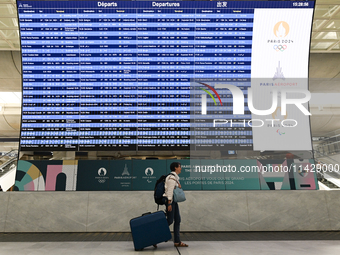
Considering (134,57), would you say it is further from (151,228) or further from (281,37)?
(151,228)

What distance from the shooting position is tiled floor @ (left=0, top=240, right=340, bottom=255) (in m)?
5.43

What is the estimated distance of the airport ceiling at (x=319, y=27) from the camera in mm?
10867

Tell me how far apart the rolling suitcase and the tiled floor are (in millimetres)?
227

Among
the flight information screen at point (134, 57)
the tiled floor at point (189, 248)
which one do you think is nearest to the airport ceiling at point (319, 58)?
the flight information screen at point (134, 57)

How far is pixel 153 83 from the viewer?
8828 millimetres

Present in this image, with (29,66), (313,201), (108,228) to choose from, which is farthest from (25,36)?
(313,201)

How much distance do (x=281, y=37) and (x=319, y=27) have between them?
179 inches

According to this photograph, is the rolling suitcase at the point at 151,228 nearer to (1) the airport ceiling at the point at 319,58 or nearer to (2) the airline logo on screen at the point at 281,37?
(2) the airline logo on screen at the point at 281,37

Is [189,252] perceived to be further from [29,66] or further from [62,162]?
[29,66]

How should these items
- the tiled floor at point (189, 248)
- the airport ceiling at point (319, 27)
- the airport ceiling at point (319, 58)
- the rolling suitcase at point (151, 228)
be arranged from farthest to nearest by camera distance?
the airport ceiling at point (319, 58) → the airport ceiling at point (319, 27) → the rolling suitcase at point (151, 228) → the tiled floor at point (189, 248)

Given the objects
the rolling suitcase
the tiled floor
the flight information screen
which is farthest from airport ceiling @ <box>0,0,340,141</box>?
the rolling suitcase

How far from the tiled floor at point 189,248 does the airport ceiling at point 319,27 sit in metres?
8.82

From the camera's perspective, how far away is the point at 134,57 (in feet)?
29.0

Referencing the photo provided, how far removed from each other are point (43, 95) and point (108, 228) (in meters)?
4.58
